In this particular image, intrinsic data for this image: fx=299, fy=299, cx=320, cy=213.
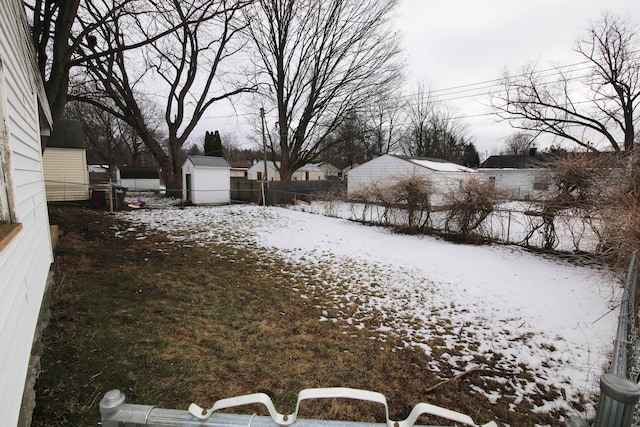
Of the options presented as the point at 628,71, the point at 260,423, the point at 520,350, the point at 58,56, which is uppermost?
the point at 628,71

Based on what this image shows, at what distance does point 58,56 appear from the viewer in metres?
6.34

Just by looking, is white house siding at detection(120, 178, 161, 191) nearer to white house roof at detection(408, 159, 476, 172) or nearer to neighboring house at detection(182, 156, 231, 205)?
neighboring house at detection(182, 156, 231, 205)

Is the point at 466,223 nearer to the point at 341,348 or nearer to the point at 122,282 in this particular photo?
the point at 341,348

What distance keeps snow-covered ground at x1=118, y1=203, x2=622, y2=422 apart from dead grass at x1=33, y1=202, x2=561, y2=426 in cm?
24

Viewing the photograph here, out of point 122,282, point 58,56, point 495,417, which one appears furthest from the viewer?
point 58,56

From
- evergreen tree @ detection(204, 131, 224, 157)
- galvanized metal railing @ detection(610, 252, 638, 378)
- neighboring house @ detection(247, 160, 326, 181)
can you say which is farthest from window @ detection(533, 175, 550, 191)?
evergreen tree @ detection(204, 131, 224, 157)

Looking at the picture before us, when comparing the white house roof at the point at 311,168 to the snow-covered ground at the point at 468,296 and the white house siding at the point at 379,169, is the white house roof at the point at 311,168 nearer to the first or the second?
the white house siding at the point at 379,169

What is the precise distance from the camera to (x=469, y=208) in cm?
923

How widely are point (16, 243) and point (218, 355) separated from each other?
205 centimetres

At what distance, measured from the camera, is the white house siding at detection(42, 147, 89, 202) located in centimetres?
1484

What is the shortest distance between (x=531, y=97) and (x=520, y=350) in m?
23.9

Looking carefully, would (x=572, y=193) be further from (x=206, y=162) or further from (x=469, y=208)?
(x=206, y=162)

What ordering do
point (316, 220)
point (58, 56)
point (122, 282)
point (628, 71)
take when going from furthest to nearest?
point (628, 71) → point (316, 220) → point (58, 56) → point (122, 282)

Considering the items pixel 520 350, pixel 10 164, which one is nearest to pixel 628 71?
pixel 520 350
